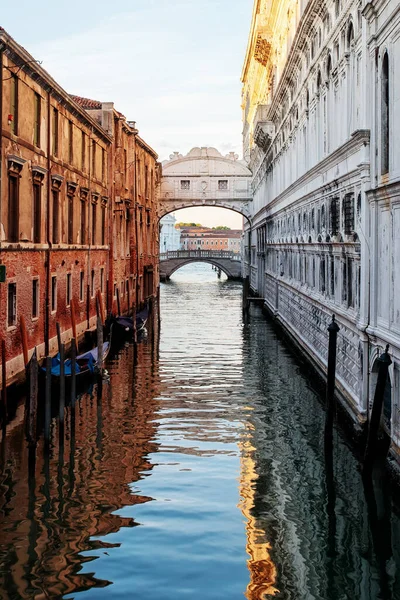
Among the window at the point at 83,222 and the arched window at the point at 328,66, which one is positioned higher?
the arched window at the point at 328,66

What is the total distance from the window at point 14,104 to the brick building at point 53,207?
19mm

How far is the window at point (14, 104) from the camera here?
1559 cm

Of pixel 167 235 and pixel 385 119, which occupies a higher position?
pixel 167 235

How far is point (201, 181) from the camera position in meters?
49.5

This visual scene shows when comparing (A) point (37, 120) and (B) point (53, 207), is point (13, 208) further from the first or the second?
(B) point (53, 207)

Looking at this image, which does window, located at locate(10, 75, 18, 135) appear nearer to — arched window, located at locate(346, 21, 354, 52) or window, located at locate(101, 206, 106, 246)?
arched window, located at locate(346, 21, 354, 52)

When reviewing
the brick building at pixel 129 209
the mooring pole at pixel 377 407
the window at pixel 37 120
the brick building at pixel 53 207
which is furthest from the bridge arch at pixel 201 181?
the mooring pole at pixel 377 407

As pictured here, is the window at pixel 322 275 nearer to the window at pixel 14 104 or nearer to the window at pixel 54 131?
the window at pixel 14 104

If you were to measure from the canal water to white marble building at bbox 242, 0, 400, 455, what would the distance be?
1.15m

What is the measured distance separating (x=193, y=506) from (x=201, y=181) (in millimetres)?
41353

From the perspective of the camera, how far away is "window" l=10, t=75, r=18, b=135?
15.6 metres

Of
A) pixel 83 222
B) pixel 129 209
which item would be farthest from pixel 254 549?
pixel 129 209

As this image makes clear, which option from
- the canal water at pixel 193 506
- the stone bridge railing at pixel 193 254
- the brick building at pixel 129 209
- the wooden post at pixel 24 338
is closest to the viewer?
the canal water at pixel 193 506

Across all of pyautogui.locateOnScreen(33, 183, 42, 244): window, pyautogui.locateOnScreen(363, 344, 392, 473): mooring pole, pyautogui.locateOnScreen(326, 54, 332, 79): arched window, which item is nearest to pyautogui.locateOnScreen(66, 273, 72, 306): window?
pyautogui.locateOnScreen(33, 183, 42, 244): window
